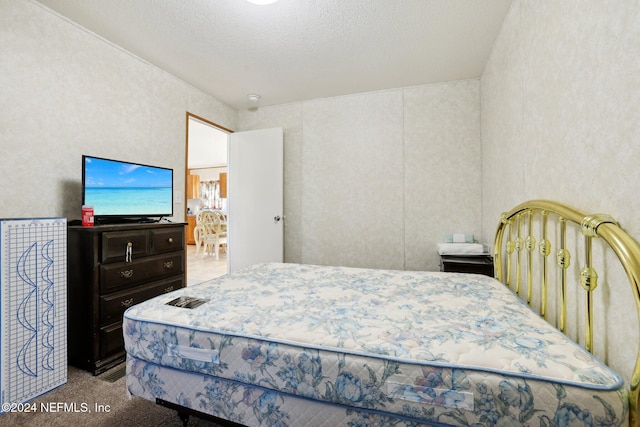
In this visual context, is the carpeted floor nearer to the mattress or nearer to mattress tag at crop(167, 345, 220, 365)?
the mattress

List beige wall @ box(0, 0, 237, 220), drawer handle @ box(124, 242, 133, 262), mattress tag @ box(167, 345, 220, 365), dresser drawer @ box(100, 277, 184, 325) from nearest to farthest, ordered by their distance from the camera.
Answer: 1. mattress tag @ box(167, 345, 220, 365)
2. beige wall @ box(0, 0, 237, 220)
3. dresser drawer @ box(100, 277, 184, 325)
4. drawer handle @ box(124, 242, 133, 262)

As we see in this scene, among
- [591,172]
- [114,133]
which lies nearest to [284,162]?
[114,133]

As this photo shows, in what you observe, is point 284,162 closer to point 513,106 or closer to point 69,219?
point 69,219

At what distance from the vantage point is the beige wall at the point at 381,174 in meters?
3.26

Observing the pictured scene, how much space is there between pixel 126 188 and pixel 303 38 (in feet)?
6.38

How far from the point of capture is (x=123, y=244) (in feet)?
7.02

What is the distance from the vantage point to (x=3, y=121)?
1.86m

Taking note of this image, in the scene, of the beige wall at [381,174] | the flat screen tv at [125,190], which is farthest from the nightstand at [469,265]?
the flat screen tv at [125,190]

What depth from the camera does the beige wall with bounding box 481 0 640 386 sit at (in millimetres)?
898

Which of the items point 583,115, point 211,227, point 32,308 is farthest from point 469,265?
point 211,227

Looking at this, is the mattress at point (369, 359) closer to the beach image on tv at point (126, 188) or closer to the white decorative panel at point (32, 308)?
the white decorative panel at point (32, 308)

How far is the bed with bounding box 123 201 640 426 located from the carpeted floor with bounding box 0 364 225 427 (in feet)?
1.02

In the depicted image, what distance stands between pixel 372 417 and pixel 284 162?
3.37 meters

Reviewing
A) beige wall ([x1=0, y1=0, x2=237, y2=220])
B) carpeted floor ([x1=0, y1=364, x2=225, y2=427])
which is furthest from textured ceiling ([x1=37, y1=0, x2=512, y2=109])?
carpeted floor ([x1=0, y1=364, x2=225, y2=427])
